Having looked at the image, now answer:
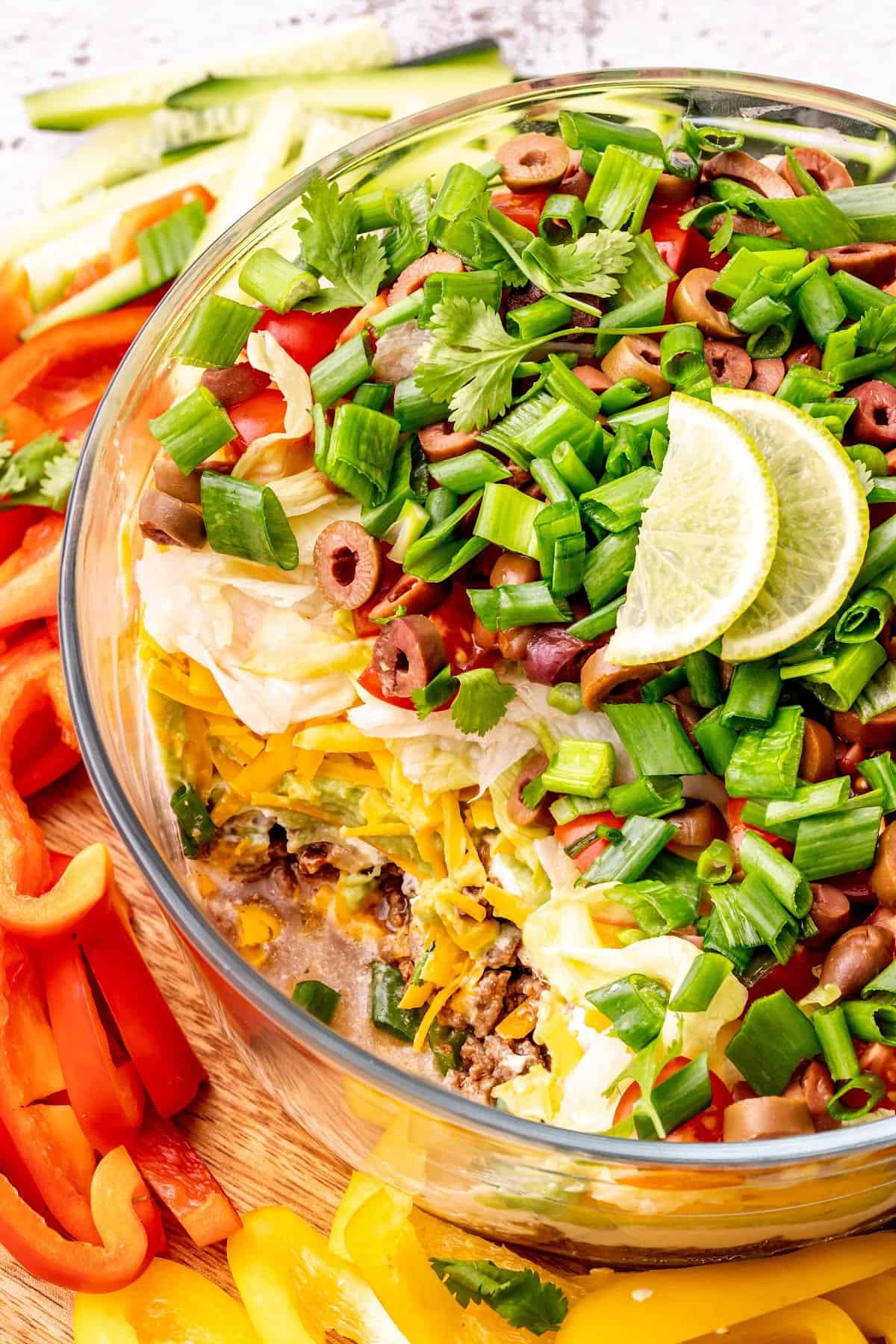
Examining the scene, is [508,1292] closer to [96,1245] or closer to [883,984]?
[96,1245]

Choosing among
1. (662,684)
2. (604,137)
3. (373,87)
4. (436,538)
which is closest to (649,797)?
(662,684)

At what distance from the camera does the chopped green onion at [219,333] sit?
Answer: 2830 millimetres

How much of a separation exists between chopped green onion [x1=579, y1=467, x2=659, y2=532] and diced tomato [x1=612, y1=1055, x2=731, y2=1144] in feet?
3.06

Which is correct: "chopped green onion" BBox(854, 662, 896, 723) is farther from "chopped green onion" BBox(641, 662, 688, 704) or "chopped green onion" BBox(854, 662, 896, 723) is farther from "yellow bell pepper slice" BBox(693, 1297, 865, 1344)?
"yellow bell pepper slice" BBox(693, 1297, 865, 1344)

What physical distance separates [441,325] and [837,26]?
268 centimetres

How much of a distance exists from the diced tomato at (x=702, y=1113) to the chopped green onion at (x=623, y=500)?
36.7 inches

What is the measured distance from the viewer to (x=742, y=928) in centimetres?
229

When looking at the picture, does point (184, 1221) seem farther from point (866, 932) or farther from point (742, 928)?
point (866, 932)

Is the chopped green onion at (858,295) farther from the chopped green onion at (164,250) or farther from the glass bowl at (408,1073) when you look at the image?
the chopped green onion at (164,250)

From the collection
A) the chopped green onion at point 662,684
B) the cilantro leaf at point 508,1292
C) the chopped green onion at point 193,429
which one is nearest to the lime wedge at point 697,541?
the chopped green onion at point 662,684

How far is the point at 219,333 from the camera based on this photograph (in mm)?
2844

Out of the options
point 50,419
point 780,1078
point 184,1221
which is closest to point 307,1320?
point 184,1221

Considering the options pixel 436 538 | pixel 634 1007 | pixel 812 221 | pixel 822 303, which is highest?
pixel 812 221

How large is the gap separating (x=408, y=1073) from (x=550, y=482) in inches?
43.0
